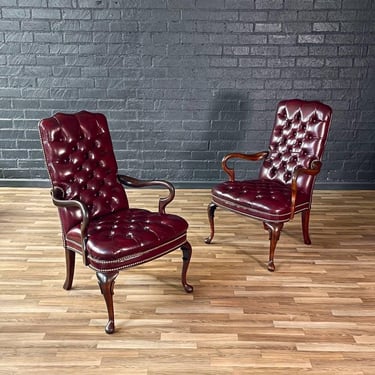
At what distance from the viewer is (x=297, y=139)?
3.64 metres

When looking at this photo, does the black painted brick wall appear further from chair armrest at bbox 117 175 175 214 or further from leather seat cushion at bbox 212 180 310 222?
chair armrest at bbox 117 175 175 214

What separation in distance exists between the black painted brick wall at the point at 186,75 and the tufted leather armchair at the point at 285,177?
105 cm

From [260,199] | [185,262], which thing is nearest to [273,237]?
[260,199]

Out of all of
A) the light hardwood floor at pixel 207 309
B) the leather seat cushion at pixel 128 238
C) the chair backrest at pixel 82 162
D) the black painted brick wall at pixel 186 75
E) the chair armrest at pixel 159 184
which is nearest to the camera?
the light hardwood floor at pixel 207 309

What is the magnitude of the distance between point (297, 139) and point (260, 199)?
29.1 inches

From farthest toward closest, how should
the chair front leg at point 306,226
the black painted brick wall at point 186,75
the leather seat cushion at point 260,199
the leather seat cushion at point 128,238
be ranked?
1. the black painted brick wall at point 186,75
2. the chair front leg at point 306,226
3. the leather seat cushion at point 260,199
4. the leather seat cushion at point 128,238

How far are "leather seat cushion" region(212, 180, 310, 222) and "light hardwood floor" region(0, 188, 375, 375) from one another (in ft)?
1.15

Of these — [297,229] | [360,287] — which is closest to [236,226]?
[297,229]

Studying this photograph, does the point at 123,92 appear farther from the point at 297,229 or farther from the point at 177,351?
the point at 177,351

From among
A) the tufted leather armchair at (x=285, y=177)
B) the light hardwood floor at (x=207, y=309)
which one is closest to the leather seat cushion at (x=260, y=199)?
the tufted leather armchair at (x=285, y=177)

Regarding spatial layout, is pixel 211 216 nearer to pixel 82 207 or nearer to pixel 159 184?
pixel 159 184

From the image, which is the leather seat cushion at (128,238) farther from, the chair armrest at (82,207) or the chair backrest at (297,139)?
the chair backrest at (297,139)

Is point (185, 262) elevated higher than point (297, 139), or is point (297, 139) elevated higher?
point (297, 139)

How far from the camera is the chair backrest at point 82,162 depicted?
9.05 ft
